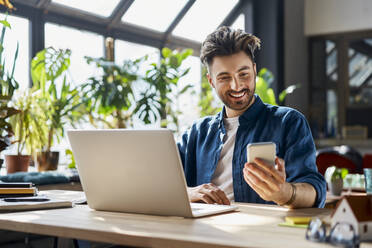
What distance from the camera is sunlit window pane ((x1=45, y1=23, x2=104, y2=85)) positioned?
12.4ft

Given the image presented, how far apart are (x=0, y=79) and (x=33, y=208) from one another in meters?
1.45

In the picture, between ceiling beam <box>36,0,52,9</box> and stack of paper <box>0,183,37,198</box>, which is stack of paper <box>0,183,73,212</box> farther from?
ceiling beam <box>36,0,52,9</box>

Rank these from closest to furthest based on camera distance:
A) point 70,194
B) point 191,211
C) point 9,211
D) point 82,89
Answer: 1. point 191,211
2. point 9,211
3. point 70,194
4. point 82,89

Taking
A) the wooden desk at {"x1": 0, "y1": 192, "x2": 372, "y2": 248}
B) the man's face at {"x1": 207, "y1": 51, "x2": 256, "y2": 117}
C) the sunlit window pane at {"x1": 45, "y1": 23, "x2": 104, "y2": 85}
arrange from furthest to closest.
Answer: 1. the sunlit window pane at {"x1": 45, "y1": 23, "x2": 104, "y2": 85}
2. the man's face at {"x1": 207, "y1": 51, "x2": 256, "y2": 117}
3. the wooden desk at {"x1": 0, "y1": 192, "x2": 372, "y2": 248}

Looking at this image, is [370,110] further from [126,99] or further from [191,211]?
[191,211]

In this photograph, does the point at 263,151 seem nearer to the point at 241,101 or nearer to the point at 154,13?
the point at 241,101

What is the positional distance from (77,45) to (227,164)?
2.45 metres

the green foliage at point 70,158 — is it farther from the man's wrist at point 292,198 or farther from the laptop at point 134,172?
the man's wrist at point 292,198

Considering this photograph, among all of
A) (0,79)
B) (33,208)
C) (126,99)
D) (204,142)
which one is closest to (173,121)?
(126,99)

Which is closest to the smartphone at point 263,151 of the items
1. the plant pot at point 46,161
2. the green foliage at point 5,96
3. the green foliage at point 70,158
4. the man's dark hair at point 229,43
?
the man's dark hair at point 229,43

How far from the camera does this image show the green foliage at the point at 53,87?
313cm

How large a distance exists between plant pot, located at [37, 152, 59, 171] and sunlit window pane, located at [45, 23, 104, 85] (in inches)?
27.2

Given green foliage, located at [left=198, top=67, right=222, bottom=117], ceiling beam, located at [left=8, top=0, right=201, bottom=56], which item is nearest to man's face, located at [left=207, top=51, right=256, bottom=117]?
ceiling beam, located at [left=8, top=0, right=201, bottom=56]

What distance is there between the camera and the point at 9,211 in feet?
5.02
